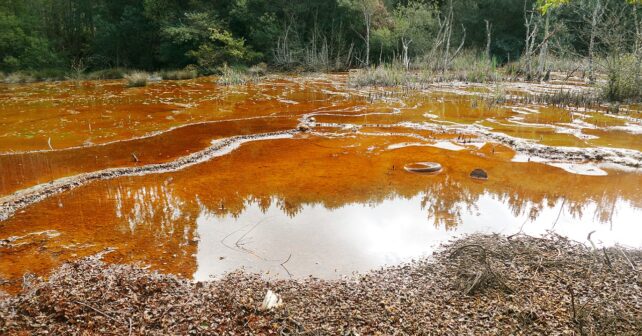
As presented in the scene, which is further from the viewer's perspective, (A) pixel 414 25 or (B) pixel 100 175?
(A) pixel 414 25

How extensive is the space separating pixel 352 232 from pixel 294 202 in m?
1.16

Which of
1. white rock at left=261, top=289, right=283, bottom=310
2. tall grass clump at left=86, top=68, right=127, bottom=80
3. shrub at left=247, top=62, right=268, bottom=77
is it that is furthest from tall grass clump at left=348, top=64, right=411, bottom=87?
white rock at left=261, top=289, right=283, bottom=310

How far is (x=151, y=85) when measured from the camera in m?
20.0

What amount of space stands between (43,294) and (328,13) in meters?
26.3

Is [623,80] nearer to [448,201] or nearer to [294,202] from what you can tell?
[448,201]

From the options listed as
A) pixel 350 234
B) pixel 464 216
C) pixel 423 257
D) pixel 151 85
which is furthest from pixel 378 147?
pixel 151 85

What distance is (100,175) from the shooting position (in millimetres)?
6633

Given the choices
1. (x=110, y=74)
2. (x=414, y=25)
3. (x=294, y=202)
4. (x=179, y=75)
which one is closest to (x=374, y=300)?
(x=294, y=202)

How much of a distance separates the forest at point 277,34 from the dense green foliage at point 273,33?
6cm

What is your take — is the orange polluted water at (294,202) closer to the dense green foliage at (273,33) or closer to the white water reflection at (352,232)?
the white water reflection at (352,232)

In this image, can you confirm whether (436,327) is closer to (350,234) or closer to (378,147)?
(350,234)

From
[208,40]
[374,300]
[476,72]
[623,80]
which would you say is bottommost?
[374,300]

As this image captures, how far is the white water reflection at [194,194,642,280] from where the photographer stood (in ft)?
13.5

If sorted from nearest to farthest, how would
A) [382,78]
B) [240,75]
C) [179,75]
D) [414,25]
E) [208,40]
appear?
[382,78] < [240,75] < [179,75] < [208,40] < [414,25]
